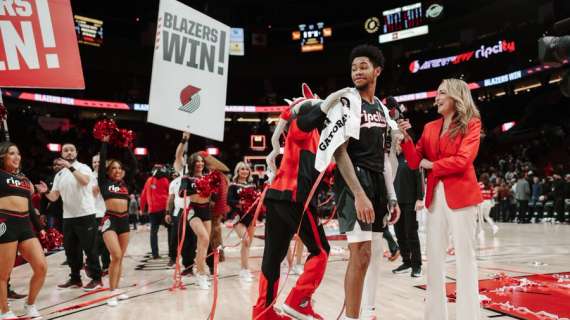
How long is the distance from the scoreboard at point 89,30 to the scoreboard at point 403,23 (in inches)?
673

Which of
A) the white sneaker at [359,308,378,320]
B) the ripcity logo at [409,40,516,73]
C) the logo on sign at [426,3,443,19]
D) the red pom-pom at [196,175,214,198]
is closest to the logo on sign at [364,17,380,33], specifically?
the ripcity logo at [409,40,516,73]

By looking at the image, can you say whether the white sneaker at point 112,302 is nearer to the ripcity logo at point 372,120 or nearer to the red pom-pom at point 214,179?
the red pom-pom at point 214,179

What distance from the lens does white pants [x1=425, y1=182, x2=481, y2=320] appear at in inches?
125

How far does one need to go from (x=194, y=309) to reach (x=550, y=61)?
400 centimetres

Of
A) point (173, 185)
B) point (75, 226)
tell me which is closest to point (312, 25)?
point (173, 185)

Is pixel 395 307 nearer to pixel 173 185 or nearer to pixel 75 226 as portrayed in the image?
pixel 75 226

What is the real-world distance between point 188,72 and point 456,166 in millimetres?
2674

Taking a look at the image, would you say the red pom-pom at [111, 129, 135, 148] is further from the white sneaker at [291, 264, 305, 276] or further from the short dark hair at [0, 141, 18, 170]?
the white sneaker at [291, 264, 305, 276]

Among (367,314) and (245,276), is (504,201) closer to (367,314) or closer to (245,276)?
(245,276)

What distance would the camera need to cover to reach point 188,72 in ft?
15.1

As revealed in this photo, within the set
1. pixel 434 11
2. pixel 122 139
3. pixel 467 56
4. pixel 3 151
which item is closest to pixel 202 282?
pixel 122 139

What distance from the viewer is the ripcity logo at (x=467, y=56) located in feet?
83.5

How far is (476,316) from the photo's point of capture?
314cm

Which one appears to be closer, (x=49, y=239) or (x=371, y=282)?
(x=371, y=282)
